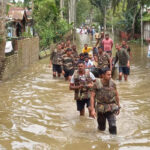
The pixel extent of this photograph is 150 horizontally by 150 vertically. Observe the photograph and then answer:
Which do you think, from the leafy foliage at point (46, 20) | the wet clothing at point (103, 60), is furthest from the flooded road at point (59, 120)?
the leafy foliage at point (46, 20)

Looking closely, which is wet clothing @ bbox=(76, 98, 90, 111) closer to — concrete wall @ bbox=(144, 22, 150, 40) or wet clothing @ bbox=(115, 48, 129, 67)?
wet clothing @ bbox=(115, 48, 129, 67)

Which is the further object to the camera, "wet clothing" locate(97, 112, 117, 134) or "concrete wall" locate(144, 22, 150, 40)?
"concrete wall" locate(144, 22, 150, 40)

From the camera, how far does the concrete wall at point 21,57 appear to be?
14.4m

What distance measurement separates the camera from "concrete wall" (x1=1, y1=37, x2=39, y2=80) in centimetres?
1438

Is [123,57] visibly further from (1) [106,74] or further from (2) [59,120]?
(1) [106,74]

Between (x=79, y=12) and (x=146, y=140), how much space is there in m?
69.7

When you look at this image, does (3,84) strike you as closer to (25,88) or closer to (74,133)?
(25,88)

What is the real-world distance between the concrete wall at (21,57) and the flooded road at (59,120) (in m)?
0.80

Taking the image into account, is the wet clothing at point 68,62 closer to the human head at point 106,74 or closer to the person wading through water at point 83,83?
the person wading through water at point 83,83

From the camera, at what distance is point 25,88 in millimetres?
12758

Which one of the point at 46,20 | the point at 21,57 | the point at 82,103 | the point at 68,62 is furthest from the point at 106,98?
the point at 46,20

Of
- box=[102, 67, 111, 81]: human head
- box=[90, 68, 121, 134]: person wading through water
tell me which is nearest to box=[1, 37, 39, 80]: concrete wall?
box=[90, 68, 121, 134]: person wading through water

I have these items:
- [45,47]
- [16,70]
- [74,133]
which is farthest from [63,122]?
[45,47]

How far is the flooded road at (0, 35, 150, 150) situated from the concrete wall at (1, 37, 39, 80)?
0.80m
